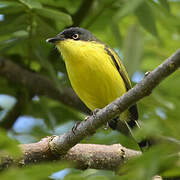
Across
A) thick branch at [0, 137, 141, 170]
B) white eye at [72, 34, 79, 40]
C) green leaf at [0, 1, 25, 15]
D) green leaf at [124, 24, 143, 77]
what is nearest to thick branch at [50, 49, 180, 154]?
thick branch at [0, 137, 141, 170]

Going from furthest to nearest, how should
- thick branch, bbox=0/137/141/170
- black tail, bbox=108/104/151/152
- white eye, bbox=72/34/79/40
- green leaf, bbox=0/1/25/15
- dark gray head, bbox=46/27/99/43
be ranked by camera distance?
white eye, bbox=72/34/79/40 → dark gray head, bbox=46/27/99/43 → black tail, bbox=108/104/151/152 → green leaf, bbox=0/1/25/15 → thick branch, bbox=0/137/141/170

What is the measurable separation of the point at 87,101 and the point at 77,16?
1038 millimetres

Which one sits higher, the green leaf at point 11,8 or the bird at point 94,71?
the green leaf at point 11,8

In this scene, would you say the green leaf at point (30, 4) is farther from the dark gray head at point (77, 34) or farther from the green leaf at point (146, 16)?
the dark gray head at point (77, 34)

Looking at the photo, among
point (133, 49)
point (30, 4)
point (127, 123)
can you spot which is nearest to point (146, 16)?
point (133, 49)

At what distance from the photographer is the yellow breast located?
14.4 ft

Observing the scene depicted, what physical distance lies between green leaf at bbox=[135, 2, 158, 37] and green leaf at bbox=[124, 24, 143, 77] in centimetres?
16

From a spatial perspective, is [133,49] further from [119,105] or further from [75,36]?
[75,36]

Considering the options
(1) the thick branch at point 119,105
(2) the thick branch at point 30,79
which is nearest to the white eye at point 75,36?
(2) the thick branch at point 30,79

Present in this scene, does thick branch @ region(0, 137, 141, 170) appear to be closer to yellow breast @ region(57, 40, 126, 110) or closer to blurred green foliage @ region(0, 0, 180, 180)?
blurred green foliage @ region(0, 0, 180, 180)

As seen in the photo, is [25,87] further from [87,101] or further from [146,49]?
[146,49]

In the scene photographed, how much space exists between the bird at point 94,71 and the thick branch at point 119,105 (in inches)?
→ 52.6

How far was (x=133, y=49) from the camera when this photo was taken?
11.7 feet

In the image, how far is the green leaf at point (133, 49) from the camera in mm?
3441
